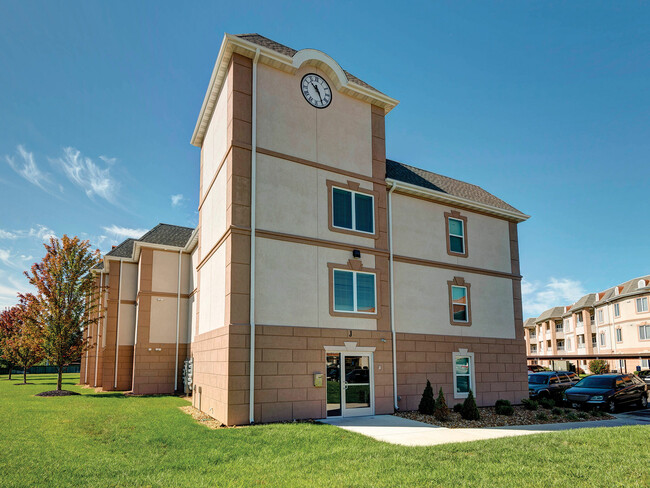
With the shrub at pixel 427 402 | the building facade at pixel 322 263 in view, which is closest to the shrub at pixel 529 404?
the building facade at pixel 322 263

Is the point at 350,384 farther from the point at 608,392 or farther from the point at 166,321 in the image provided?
the point at 166,321

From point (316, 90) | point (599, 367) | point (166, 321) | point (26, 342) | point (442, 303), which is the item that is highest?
point (316, 90)

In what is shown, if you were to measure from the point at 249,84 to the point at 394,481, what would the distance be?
1214 cm

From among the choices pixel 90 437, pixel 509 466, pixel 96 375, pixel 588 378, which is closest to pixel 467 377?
pixel 588 378

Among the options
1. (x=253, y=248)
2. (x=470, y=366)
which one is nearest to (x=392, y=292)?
(x=470, y=366)

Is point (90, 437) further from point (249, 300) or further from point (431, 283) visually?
point (431, 283)

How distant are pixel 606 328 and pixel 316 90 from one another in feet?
180

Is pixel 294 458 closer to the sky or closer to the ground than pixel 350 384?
closer to the ground

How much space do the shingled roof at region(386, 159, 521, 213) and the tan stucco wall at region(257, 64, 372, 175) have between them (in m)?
2.21

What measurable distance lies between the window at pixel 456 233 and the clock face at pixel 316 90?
7027 mm

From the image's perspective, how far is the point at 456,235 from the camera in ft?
65.7

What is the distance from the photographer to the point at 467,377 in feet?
62.0

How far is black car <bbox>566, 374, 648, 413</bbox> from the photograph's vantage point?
18.9m

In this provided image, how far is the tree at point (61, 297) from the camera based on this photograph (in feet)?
82.6
